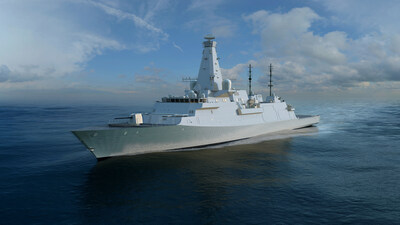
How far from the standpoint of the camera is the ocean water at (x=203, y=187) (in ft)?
32.6

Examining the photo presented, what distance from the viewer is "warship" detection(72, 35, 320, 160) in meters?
17.2

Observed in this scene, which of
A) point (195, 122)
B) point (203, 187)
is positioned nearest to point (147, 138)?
point (195, 122)

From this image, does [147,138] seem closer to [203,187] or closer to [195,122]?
[195,122]

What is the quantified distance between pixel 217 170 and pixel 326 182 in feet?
20.5

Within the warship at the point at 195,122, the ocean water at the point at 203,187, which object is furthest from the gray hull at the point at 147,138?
the ocean water at the point at 203,187

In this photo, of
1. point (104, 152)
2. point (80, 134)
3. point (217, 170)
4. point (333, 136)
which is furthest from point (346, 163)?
point (80, 134)

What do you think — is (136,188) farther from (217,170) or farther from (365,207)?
(365,207)

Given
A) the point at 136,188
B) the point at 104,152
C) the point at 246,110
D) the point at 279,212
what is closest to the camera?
the point at 279,212

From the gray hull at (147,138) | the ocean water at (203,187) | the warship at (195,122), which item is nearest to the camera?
the ocean water at (203,187)

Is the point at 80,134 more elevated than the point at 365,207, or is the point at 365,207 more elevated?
the point at 80,134

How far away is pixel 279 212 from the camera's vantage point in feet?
33.7

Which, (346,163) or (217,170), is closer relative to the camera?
(217,170)

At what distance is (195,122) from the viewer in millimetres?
20516

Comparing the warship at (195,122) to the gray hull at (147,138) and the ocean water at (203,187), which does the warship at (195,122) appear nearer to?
the gray hull at (147,138)
